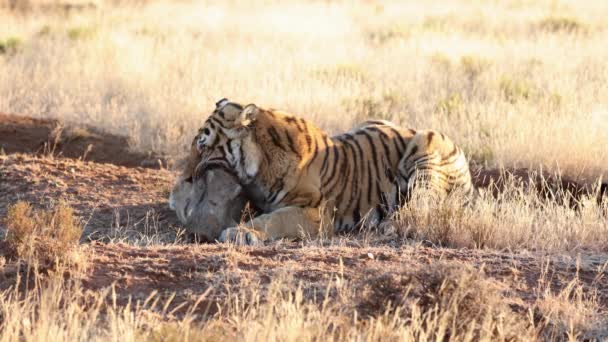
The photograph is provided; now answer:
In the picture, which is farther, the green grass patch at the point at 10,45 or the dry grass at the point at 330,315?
the green grass patch at the point at 10,45

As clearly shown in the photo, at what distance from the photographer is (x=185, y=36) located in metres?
18.3

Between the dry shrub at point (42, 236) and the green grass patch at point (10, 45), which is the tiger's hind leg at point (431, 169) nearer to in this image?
the dry shrub at point (42, 236)

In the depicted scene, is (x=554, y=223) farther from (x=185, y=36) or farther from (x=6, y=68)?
(x=185, y=36)

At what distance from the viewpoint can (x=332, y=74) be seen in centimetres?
1502

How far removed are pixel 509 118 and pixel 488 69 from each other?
4131 mm

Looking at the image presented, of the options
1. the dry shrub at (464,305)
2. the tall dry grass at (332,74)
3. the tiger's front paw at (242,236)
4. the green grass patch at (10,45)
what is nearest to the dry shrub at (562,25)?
the tall dry grass at (332,74)

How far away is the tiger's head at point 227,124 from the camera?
811 centimetres

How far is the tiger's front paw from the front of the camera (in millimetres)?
7492

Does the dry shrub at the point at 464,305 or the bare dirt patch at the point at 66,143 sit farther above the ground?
the dry shrub at the point at 464,305

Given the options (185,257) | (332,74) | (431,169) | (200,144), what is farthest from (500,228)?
(332,74)

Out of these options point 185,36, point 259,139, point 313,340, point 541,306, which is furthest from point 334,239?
point 185,36

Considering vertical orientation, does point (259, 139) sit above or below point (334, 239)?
above

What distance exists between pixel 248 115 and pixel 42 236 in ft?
8.66

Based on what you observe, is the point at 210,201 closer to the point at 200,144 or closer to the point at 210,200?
the point at 210,200
